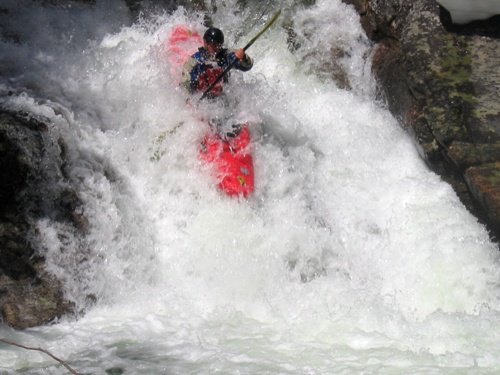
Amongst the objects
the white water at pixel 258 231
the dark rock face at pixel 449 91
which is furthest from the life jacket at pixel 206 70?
the dark rock face at pixel 449 91

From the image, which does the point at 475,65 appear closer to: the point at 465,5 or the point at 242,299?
the point at 465,5

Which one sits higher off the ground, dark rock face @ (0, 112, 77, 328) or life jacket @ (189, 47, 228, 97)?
life jacket @ (189, 47, 228, 97)

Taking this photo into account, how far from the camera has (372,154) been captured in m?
5.24

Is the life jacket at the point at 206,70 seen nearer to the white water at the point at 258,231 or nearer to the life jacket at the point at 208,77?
the life jacket at the point at 208,77

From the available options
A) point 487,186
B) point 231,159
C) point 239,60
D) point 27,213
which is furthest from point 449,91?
point 27,213

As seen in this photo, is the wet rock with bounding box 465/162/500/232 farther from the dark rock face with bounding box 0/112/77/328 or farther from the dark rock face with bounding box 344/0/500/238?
the dark rock face with bounding box 0/112/77/328

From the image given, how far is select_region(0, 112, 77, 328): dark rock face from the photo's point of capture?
365 cm

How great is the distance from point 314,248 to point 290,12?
10.9 ft

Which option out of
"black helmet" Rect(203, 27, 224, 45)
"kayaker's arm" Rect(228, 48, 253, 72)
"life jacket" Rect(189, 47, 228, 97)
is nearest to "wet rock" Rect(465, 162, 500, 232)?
"kayaker's arm" Rect(228, 48, 253, 72)

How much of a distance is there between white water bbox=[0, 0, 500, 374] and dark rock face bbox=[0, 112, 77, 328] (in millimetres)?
119

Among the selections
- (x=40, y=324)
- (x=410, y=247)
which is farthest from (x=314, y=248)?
(x=40, y=324)

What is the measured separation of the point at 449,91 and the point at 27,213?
3562 millimetres

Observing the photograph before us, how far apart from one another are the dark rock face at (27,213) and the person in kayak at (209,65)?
4.81 ft

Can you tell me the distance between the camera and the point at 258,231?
14.6ft
